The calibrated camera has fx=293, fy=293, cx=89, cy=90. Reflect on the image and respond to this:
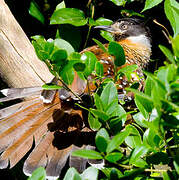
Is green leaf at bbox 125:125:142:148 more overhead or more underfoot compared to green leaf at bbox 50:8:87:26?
more underfoot

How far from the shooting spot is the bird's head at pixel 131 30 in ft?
10.2

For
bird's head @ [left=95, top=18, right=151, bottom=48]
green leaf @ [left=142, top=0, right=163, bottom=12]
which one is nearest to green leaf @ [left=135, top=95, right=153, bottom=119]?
green leaf @ [left=142, top=0, right=163, bottom=12]

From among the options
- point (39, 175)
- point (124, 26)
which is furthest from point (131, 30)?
point (39, 175)

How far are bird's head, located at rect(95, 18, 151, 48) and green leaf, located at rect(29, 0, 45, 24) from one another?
738 mm

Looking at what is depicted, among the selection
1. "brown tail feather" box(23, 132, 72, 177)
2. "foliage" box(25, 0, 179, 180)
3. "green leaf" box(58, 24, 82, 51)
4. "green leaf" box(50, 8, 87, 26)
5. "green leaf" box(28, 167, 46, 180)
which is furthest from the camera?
"green leaf" box(58, 24, 82, 51)

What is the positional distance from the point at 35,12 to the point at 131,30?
1.13 meters

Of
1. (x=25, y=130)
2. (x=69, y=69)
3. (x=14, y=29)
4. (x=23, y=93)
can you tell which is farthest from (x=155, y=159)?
(x=14, y=29)

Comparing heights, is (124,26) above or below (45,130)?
above

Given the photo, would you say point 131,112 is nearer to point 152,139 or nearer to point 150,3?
point 152,139

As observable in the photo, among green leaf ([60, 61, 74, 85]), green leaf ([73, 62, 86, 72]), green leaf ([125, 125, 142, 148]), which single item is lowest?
green leaf ([125, 125, 142, 148])

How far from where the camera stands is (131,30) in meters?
3.21

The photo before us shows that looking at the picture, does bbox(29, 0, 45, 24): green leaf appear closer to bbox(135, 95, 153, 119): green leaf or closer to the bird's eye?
the bird's eye

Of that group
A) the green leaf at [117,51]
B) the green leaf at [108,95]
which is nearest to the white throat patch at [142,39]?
the green leaf at [117,51]

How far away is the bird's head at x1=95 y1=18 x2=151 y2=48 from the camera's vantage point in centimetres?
311
